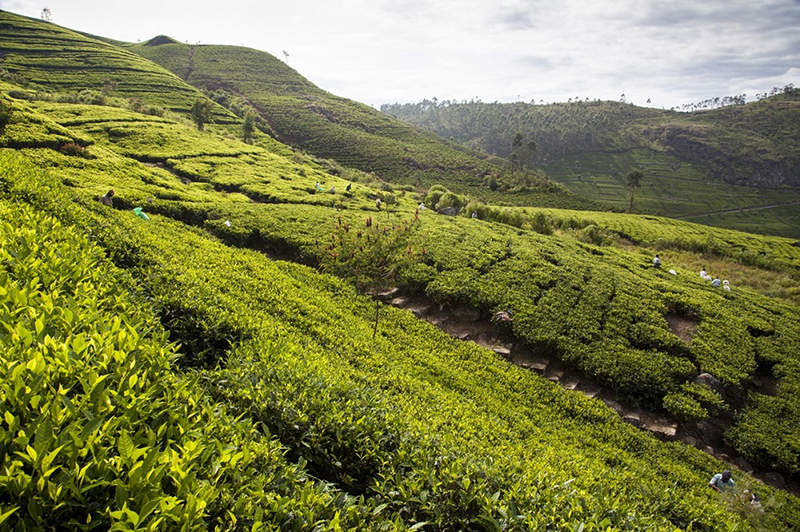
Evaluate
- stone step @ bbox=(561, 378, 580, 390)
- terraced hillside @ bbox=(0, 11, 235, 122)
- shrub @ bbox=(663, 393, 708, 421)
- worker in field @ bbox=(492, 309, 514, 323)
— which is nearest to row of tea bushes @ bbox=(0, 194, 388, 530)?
stone step @ bbox=(561, 378, 580, 390)

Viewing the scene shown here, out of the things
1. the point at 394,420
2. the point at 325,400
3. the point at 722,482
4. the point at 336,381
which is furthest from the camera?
the point at 722,482

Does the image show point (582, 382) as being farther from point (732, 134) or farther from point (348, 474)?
point (732, 134)

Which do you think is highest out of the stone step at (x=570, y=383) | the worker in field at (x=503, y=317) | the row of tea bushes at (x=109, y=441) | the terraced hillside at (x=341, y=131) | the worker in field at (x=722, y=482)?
the terraced hillside at (x=341, y=131)

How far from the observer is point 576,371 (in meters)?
12.7

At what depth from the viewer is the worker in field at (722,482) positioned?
9.09 metres

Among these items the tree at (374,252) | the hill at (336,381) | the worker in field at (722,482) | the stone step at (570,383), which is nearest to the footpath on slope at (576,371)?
the stone step at (570,383)

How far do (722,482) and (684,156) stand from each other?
166 m

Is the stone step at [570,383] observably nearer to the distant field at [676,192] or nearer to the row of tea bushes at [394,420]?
the row of tea bushes at [394,420]

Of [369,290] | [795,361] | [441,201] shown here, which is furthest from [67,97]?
[795,361]

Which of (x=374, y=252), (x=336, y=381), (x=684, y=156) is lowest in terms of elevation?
(x=336, y=381)

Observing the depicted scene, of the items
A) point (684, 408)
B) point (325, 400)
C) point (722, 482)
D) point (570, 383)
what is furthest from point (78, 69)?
point (722, 482)

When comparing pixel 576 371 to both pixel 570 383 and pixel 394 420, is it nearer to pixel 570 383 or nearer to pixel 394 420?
pixel 570 383

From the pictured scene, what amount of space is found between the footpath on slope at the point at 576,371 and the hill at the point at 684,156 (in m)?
98.4

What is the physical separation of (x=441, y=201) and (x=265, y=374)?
33.8 metres
